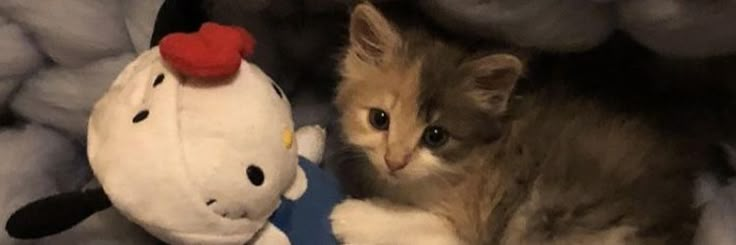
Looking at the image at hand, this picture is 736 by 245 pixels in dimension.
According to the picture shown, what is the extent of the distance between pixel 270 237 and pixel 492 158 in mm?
213

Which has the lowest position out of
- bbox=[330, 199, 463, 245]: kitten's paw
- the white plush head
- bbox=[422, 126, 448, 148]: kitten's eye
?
bbox=[330, 199, 463, 245]: kitten's paw

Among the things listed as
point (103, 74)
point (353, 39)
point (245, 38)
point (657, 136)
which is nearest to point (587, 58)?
point (657, 136)

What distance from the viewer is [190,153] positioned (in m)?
0.88

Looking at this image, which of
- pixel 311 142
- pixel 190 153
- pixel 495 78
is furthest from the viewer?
pixel 311 142

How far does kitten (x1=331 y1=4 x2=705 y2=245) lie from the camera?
38.6 inches

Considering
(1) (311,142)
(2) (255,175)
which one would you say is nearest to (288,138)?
(2) (255,175)

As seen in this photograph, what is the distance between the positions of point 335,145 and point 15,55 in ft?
1.04

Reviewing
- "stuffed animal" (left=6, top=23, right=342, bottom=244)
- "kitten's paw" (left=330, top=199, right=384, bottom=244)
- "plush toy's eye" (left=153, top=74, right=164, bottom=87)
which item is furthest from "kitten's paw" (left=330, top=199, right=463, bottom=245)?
"plush toy's eye" (left=153, top=74, right=164, bottom=87)

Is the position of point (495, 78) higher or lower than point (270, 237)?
higher

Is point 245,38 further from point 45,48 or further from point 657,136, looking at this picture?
point 657,136

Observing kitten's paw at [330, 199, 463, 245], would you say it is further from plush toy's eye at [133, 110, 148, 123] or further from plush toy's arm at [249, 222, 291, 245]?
plush toy's eye at [133, 110, 148, 123]

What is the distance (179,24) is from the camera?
1.01m

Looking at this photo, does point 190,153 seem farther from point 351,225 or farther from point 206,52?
point 351,225

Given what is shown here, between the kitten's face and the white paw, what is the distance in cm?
8
